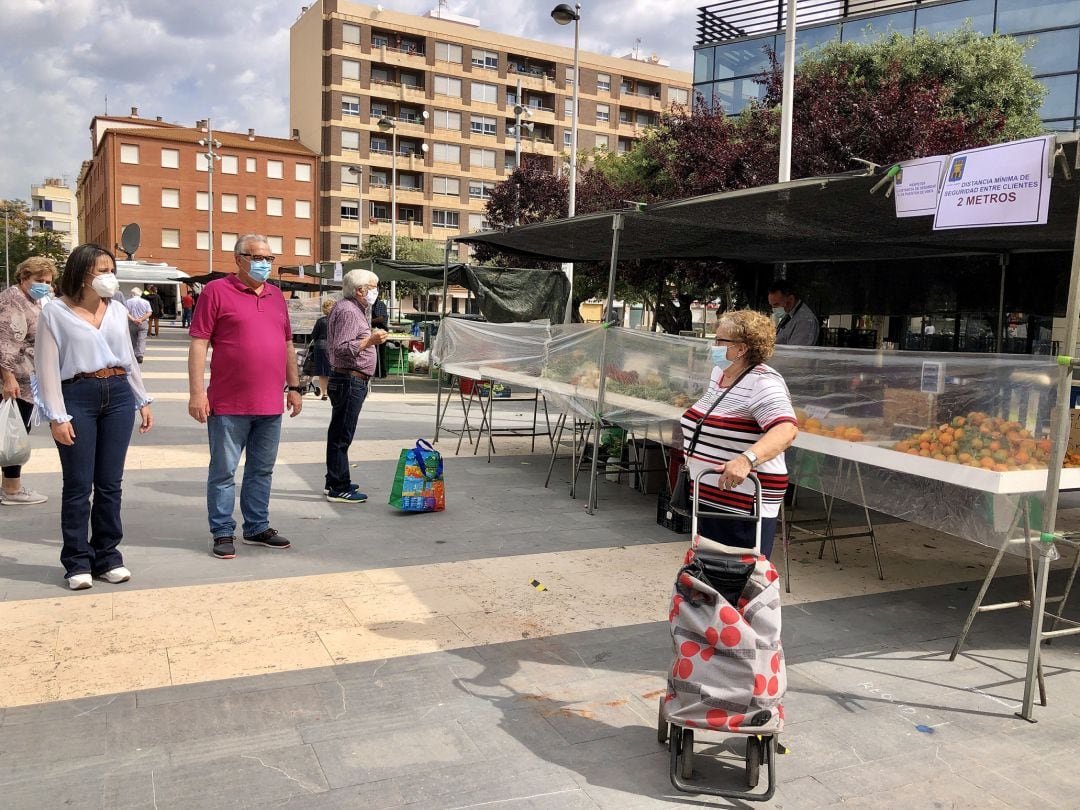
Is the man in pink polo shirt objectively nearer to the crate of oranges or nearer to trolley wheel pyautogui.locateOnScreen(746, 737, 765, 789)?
trolley wheel pyautogui.locateOnScreen(746, 737, 765, 789)

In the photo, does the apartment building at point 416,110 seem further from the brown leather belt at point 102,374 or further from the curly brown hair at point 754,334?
the curly brown hair at point 754,334

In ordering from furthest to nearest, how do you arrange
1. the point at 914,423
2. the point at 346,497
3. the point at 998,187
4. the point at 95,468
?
the point at 346,497 → the point at 95,468 → the point at 914,423 → the point at 998,187

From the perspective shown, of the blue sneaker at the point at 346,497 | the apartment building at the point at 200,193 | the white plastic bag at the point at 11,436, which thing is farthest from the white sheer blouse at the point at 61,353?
the apartment building at the point at 200,193

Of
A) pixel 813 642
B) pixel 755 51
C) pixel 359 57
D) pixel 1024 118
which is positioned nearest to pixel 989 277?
pixel 813 642

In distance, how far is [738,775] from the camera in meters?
3.17

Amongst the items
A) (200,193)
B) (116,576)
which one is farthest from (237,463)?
(200,193)

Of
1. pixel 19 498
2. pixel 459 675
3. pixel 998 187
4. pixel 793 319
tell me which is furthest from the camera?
pixel 793 319

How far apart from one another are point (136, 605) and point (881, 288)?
9829 mm

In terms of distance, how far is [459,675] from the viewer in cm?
396

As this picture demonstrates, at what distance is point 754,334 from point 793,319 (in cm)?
418

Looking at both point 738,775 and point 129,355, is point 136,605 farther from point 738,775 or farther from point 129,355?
point 738,775

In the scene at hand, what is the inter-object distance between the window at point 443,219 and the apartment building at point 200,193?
26.2 ft

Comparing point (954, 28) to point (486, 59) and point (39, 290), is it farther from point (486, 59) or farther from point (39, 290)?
point (486, 59)

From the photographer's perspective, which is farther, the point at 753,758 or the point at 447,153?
the point at 447,153
